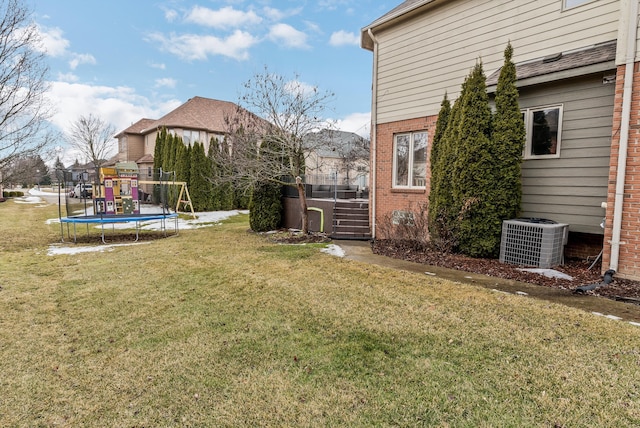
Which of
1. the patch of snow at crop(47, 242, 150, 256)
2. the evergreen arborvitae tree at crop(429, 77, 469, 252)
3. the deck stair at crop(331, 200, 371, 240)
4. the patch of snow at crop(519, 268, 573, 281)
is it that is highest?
the evergreen arborvitae tree at crop(429, 77, 469, 252)

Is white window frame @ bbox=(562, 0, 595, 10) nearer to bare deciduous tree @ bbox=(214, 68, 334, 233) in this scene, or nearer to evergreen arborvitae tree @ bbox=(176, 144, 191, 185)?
bare deciduous tree @ bbox=(214, 68, 334, 233)

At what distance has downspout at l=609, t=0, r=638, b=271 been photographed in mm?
4789

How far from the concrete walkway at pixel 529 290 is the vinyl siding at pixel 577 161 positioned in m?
2.04

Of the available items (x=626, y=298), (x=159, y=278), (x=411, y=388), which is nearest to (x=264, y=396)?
(x=411, y=388)

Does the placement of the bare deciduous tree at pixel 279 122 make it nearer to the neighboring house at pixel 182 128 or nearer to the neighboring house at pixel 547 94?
the neighboring house at pixel 547 94

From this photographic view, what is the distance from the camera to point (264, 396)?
245 centimetres

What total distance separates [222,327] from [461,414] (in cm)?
249

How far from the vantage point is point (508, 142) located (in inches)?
241

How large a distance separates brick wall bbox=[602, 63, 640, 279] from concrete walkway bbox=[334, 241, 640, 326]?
3.78ft

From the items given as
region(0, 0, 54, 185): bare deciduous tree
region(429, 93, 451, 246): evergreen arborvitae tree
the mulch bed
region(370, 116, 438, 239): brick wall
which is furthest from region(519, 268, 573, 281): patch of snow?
region(0, 0, 54, 185): bare deciduous tree

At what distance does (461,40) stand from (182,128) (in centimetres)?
2296

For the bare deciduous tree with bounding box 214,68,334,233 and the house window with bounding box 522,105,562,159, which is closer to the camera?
the house window with bounding box 522,105,562,159

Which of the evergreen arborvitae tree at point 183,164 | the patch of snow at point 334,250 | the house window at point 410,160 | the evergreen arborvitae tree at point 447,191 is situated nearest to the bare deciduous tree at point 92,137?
the evergreen arborvitae tree at point 183,164

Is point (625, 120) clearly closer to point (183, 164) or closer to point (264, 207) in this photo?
point (264, 207)
